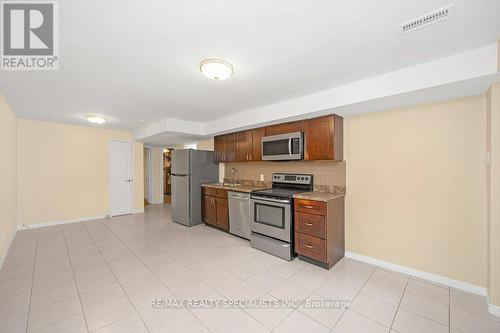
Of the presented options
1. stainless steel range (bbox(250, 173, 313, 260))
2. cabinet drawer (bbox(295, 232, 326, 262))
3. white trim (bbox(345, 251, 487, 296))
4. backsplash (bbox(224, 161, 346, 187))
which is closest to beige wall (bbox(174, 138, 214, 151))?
backsplash (bbox(224, 161, 346, 187))

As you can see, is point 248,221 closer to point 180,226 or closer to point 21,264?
point 180,226

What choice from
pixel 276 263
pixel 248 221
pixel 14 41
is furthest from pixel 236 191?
pixel 14 41

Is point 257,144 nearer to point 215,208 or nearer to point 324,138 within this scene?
point 324,138

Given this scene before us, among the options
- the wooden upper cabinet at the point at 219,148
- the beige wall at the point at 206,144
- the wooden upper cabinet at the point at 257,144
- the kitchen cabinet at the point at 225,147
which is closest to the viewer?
the wooden upper cabinet at the point at 257,144

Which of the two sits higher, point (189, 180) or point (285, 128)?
point (285, 128)

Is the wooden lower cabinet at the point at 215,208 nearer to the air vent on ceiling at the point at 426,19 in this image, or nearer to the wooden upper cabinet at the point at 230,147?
the wooden upper cabinet at the point at 230,147

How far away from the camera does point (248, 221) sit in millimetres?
3689

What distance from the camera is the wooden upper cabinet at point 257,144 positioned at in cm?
390

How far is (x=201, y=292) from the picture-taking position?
2.22 metres

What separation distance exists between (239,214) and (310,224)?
57.0 inches

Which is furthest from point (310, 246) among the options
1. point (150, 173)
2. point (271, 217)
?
point (150, 173)

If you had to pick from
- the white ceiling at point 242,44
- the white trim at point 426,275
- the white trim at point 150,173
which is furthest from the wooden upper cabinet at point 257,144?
the white trim at point 150,173

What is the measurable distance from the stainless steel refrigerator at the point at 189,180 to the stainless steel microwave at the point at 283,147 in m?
1.82

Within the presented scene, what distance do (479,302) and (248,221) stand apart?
9.50 feet
